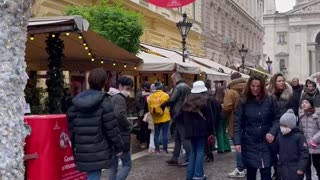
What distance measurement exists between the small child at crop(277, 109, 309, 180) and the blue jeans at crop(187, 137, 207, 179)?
2002 millimetres

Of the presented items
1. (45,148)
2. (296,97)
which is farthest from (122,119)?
(296,97)

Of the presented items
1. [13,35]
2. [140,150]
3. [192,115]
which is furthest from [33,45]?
[13,35]

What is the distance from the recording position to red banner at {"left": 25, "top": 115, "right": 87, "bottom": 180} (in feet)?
19.1

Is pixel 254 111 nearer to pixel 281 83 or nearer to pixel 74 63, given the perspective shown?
pixel 281 83

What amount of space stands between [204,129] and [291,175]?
6.92 ft

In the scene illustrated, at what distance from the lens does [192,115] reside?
895 centimetres

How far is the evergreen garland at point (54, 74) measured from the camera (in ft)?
29.2

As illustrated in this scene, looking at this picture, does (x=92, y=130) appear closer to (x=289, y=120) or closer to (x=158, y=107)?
(x=289, y=120)

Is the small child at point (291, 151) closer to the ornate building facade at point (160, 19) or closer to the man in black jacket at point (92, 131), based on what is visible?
the man in black jacket at point (92, 131)

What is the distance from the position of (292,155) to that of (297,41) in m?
90.3

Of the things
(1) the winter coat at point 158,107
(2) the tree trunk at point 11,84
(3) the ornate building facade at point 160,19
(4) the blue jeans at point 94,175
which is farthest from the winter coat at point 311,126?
(3) the ornate building facade at point 160,19

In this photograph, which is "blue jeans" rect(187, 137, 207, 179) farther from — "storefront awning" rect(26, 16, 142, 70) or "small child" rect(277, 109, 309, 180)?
"storefront awning" rect(26, 16, 142, 70)

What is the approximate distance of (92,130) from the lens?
619cm

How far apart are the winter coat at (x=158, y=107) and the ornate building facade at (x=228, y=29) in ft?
81.3
